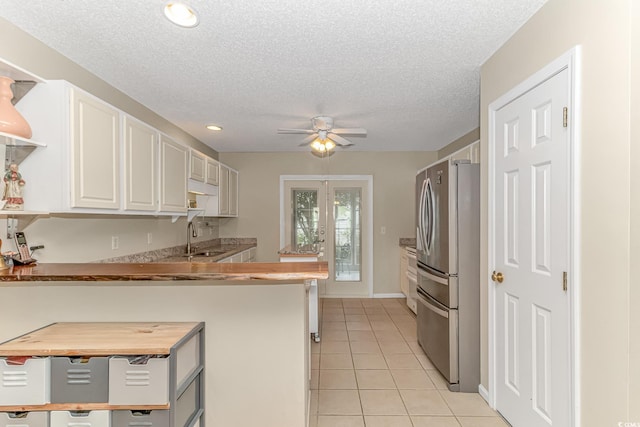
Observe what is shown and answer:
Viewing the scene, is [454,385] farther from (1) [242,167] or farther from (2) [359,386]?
(1) [242,167]

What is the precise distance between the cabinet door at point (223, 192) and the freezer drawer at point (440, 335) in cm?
301

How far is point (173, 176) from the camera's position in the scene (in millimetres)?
3242

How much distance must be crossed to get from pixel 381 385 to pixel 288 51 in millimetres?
2675

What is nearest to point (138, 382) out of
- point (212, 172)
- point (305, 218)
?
point (212, 172)

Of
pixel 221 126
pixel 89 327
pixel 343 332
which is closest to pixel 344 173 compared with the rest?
pixel 221 126

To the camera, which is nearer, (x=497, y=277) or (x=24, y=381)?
(x=24, y=381)

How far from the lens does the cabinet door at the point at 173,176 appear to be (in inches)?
119

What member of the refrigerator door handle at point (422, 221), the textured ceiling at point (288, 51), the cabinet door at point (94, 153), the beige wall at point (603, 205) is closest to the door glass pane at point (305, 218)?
the textured ceiling at point (288, 51)

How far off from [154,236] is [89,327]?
76.5 inches

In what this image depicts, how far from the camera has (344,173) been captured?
5.50m

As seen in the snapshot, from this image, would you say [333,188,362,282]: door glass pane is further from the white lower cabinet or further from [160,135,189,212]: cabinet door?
the white lower cabinet

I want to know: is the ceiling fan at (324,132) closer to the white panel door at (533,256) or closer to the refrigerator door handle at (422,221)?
the refrigerator door handle at (422,221)

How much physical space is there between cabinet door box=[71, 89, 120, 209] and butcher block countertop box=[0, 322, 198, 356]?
731 mm

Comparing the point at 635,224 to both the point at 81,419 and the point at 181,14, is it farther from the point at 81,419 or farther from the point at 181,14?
the point at 81,419
